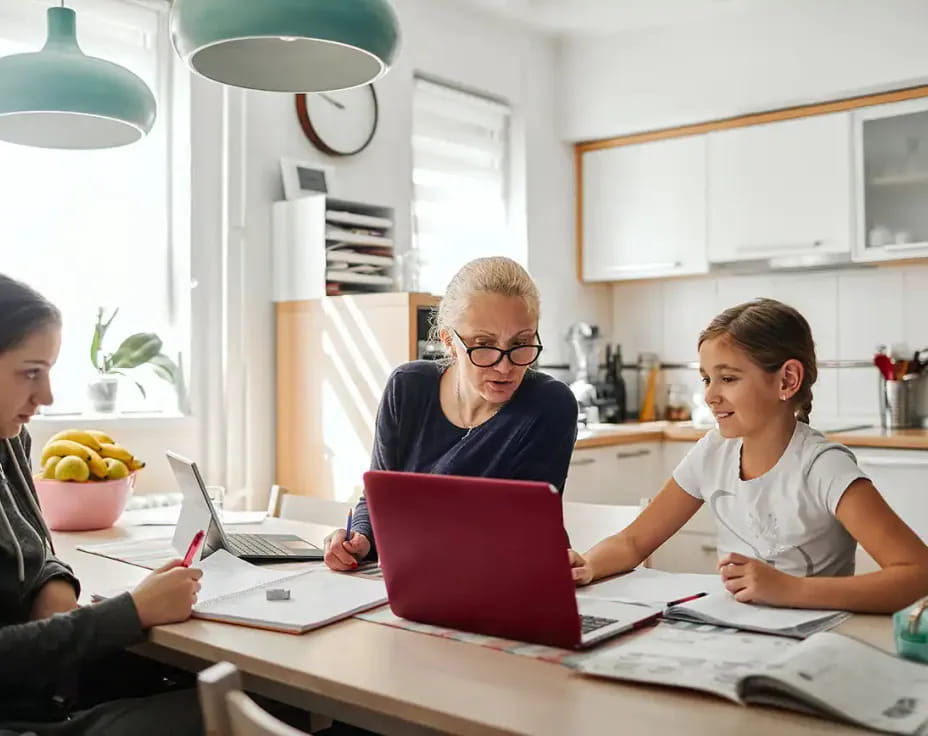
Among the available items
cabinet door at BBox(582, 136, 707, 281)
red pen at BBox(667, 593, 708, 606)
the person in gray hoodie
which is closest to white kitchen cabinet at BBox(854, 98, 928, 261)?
cabinet door at BBox(582, 136, 707, 281)

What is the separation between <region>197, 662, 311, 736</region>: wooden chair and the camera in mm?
821

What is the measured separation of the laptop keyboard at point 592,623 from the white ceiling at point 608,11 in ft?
10.8

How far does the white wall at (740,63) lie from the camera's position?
3723 mm

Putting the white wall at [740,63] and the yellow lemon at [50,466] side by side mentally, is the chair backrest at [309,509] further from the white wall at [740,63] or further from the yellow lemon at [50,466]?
the white wall at [740,63]

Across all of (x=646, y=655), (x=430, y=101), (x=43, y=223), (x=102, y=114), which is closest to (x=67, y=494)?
(x=102, y=114)

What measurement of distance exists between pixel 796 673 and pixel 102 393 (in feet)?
7.95

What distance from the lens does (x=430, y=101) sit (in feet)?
13.7

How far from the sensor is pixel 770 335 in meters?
1.62

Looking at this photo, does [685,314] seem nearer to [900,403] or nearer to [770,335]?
[900,403]

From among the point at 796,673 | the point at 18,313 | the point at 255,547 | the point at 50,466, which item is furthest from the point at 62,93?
the point at 796,673

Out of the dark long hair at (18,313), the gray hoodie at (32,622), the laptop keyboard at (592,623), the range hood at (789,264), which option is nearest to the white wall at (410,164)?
the range hood at (789,264)

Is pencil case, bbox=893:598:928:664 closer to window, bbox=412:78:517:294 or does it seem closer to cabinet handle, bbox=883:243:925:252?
cabinet handle, bbox=883:243:925:252

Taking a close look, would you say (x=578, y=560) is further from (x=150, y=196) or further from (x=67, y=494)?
(x=150, y=196)

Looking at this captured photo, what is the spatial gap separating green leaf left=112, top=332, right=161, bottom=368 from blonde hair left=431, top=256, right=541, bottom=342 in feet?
4.78
